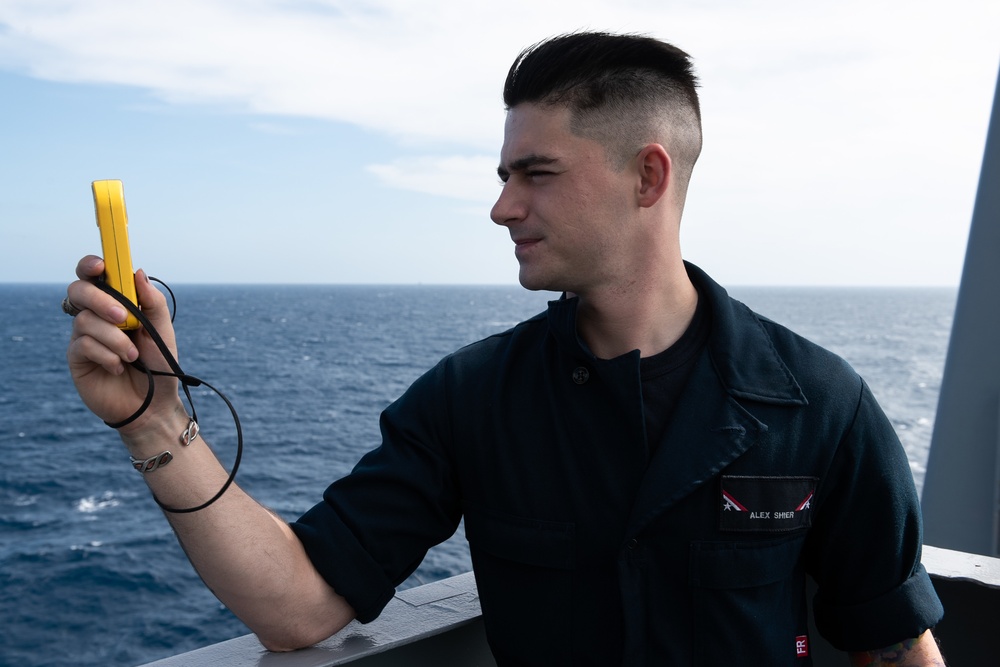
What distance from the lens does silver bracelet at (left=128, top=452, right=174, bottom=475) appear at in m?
1.45

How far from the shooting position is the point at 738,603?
163 centimetres

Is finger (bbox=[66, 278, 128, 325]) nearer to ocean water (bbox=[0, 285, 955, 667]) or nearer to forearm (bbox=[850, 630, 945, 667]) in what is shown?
forearm (bbox=[850, 630, 945, 667])

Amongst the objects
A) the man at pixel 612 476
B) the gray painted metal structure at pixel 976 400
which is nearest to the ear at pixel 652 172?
the man at pixel 612 476

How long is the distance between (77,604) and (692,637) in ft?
66.8

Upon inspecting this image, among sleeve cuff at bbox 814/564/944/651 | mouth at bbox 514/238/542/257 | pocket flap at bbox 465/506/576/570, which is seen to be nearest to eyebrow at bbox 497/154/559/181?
mouth at bbox 514/238/542/257

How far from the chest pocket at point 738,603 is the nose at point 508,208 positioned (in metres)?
0.74

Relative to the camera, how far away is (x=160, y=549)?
21.8 meters

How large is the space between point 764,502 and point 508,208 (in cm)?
77

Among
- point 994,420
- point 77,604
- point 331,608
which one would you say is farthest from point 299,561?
point 77,604

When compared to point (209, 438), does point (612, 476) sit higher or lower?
higher

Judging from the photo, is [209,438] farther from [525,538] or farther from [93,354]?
[93,354]

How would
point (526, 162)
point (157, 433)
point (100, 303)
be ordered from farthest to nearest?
1. point (526, 162)
2. point (157, 433)
3. point (100, 303)

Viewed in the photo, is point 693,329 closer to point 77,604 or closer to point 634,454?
point 634,454

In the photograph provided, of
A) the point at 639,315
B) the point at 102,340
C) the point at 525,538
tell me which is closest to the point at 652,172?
the point at 639,315
